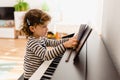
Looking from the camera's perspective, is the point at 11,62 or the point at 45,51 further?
the point at 11,62

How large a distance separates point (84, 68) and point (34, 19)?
549 mm

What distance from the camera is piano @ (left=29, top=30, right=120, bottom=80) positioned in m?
0.89

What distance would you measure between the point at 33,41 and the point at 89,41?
498 mm

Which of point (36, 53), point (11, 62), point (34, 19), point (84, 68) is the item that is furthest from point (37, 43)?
point (11, 62)

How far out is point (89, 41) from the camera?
1.56 meters

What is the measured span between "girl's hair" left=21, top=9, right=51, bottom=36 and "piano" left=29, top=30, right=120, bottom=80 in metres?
0.27

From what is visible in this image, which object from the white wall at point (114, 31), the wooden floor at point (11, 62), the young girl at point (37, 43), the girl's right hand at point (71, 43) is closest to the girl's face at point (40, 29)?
the young girl at point (37, 43)

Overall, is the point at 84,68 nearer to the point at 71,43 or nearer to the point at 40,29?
the point at 71,43

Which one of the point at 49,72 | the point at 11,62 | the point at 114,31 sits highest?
the point at 114,31

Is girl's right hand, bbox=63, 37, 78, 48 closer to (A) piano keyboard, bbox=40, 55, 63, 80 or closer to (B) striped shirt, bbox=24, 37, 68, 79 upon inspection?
(B) striped shirt, bbox=24, 37, 68, 79

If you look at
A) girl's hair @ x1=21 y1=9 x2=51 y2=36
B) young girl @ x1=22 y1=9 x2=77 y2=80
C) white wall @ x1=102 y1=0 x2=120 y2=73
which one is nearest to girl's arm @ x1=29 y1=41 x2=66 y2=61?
young girl @ x1=22 y1=9 x2=77 y2=80

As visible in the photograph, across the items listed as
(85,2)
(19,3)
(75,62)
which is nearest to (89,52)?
(75,62)

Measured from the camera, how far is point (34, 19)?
134 centimetres

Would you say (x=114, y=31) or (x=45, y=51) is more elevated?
(x=114, y=31)
